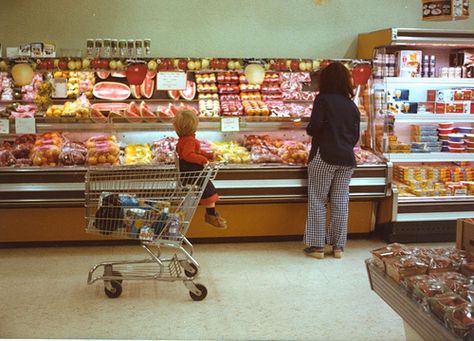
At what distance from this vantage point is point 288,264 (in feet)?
16.9

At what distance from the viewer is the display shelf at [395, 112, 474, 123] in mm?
5984

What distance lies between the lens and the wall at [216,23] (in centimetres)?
612

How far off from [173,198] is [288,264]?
4.98ft

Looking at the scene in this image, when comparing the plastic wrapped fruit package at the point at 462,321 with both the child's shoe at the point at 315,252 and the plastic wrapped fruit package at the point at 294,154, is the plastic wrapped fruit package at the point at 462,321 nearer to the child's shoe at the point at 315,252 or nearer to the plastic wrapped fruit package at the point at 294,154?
the child's shoe at the point at 315,252

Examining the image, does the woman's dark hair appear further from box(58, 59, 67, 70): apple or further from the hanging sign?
box(58, 59, 67, 70): apple

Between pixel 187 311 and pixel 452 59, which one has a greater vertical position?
pixel 452 59

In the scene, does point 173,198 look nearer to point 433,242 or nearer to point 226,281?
point 226,281

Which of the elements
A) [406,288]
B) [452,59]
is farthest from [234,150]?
[406,288]

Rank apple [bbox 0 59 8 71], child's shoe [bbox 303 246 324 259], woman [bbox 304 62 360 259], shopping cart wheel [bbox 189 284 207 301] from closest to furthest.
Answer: shopping cart wheel [bbox 189 284 207 301] < woman [bbox 304 62 360 259] < child's shoe [bbox 303 246 324 259] < apple [bbox 0 59 8 71]

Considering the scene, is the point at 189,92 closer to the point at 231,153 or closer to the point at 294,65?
the point at 231,153

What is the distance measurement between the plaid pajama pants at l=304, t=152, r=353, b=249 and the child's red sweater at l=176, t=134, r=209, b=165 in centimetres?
125

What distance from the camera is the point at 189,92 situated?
6035 mm

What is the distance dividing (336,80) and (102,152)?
7.70ft

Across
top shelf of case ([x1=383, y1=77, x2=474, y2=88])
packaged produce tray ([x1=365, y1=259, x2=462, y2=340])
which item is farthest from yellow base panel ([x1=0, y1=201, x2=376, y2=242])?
packaged produce tray ([x1=365, y1=259, x2=462, y2=340])
